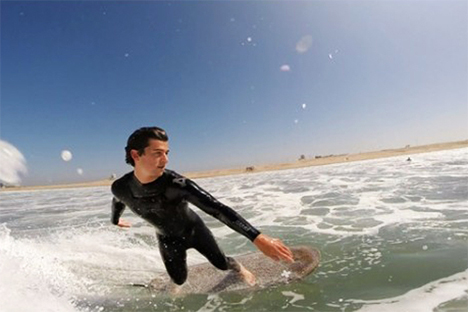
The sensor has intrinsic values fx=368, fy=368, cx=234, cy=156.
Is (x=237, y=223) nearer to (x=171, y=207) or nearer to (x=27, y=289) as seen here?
(x=171, y=207)

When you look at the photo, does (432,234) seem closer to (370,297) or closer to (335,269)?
(335,269)

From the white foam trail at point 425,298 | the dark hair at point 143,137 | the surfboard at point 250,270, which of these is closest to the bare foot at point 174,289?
the surfboard at point 250,270

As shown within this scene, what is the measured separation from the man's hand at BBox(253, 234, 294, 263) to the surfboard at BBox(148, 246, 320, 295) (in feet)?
6.23

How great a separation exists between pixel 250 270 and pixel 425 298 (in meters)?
2.71

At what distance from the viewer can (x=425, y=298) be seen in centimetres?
491

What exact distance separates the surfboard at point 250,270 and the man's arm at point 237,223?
1735mm

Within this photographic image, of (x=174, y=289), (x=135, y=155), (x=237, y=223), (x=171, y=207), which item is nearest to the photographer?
(x=237, y=223)

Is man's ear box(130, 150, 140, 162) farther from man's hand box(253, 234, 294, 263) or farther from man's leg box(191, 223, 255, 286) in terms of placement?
man's hand box(253, 234, 294, 263)

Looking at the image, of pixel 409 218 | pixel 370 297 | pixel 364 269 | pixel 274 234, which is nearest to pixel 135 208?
pixel 370 297

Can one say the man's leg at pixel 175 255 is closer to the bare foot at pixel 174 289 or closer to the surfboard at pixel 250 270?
the bare foot at pixel 174 289

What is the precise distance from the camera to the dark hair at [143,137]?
4534mm

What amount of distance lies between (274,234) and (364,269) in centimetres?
389

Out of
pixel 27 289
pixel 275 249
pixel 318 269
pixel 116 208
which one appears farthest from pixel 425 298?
pixel 27 289

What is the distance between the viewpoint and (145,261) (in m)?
8.41
